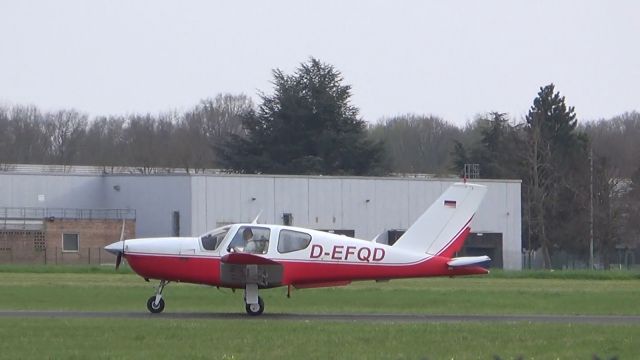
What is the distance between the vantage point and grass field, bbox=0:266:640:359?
18.1m

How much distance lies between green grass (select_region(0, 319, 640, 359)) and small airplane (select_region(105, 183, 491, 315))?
10.8 feet

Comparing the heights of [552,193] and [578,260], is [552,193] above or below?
above

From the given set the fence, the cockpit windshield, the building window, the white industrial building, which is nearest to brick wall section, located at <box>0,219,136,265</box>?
the building window

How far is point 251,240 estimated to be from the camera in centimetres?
2623

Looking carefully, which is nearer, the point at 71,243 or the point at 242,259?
the point at 242,259

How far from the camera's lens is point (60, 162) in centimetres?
12031

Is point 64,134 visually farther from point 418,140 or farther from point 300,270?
point 300,270

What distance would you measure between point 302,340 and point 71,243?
49.1 metres

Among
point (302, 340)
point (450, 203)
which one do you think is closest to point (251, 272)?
point (450, 203)

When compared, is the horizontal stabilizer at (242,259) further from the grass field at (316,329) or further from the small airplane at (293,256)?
the grass field at (316,329)

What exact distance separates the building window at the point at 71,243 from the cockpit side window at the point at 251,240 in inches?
1644

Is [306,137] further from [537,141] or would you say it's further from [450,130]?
[450,130]

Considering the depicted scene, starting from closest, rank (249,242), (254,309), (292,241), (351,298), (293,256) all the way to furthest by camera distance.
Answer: (254,309) → (249,242) → (293,256) → (292,241) → (351,298)

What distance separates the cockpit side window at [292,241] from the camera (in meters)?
26.4
